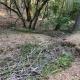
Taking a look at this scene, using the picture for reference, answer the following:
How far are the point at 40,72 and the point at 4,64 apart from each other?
2.98ft

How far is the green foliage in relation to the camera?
18.2 feet

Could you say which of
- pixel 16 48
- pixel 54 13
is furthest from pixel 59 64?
pixel 54 13

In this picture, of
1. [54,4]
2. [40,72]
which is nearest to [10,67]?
[40,72]

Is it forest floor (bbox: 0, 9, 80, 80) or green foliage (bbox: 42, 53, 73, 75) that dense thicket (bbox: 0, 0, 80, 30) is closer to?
forest floor (bbox: 0, 9, 80, 80)

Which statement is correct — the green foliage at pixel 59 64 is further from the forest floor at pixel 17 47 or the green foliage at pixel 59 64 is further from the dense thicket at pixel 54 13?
the dense thicket at pixel 54 13

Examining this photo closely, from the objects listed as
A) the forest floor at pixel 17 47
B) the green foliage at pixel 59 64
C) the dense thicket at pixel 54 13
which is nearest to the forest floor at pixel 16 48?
the forest floor at pixel 17 47

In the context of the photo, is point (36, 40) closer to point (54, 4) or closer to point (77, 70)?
point (77, 70)

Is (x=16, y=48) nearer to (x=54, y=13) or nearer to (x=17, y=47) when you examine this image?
(x=17, y=47)

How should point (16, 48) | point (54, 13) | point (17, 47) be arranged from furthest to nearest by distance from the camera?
point (54, 13), point (17, 47), point (16, 48)

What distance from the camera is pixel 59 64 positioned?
5.96m

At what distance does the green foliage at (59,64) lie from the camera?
555 cm

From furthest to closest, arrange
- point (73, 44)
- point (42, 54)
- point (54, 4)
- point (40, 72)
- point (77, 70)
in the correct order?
1. point (54, 4)
2. point (73, 44)
3. point (42, 54)
4. point (77, 70)
5. point (40, 72)

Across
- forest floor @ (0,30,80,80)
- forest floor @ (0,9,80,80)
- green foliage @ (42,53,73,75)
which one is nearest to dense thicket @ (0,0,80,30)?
forest floor @ (0,9,80,80)

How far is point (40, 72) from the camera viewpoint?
17.5 feet
